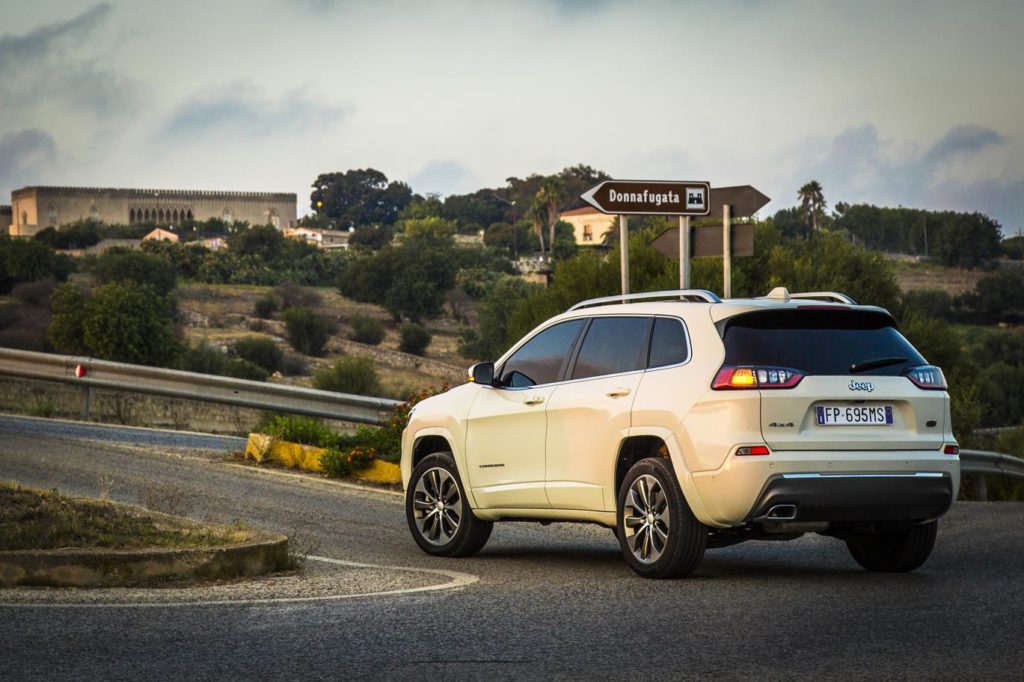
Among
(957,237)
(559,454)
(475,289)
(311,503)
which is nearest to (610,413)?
(559,454)

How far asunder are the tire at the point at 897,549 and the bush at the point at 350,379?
64.8 meters

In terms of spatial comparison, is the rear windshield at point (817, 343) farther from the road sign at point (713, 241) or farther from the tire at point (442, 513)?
the road sign at point (713, 241)

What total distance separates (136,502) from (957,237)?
168m

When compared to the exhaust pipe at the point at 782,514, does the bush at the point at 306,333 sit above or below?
below

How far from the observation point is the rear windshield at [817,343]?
915 cm

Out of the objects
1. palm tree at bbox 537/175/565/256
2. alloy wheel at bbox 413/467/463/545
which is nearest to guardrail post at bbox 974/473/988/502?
alloy wheel at bbox 413/467/463/545

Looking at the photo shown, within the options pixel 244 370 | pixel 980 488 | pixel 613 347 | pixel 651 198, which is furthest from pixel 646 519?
pixel 244 370

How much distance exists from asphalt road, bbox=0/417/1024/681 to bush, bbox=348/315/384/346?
100777 mm

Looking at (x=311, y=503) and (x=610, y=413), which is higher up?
(x=610, y=413)

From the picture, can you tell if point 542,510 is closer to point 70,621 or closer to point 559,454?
point 559,454

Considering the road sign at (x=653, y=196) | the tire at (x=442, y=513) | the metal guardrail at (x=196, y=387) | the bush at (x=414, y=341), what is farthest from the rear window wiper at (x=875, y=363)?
the bush at (x=414, y=341)

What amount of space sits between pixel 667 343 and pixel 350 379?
6690cm

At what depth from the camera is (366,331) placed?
113 meters

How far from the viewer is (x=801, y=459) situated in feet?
29.2
